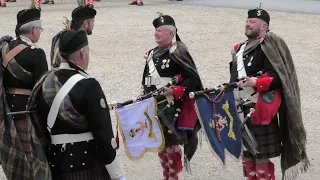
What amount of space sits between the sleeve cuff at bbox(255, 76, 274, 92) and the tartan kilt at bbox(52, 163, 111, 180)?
174 cm

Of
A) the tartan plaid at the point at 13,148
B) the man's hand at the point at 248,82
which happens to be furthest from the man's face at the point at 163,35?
the tartan plaid at the point at 13,148

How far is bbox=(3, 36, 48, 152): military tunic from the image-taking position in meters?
4.93

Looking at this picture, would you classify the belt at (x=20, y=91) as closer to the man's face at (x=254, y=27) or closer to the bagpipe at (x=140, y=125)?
the bagpipe at (x=140, y=125)

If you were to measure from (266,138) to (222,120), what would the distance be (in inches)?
19.0

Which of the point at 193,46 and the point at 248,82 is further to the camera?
the point at 193,46

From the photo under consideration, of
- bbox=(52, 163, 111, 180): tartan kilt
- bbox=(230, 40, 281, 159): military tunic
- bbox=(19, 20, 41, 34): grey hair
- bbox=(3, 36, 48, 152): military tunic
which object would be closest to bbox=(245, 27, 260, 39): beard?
bbox=(230, 40, 281, 159): military tunic

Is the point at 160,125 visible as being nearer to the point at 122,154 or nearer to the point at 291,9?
the point at 122,154

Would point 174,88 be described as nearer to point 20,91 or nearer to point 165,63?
point 165,63

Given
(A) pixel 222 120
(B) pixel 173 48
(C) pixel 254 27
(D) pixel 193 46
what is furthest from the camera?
(D) pixel 193 46

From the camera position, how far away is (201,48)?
13.0m

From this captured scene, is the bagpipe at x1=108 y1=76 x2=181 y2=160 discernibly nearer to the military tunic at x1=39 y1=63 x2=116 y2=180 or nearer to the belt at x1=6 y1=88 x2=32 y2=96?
the belt at x1=6 y1=88 x2=32 y2=96

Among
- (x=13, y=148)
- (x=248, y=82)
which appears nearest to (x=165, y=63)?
(x=248, y=82)

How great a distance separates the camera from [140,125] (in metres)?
5.16

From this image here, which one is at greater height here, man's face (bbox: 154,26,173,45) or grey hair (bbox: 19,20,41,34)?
grey hair (bbox: 19,20,41,34)
